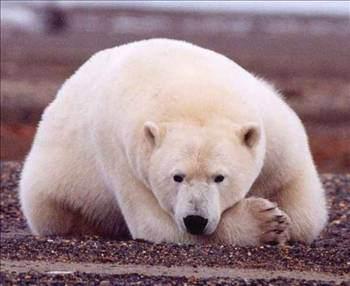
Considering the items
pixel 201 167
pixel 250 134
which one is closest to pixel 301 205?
pixel 250 134

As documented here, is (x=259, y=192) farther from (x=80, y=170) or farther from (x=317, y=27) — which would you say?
(x=317, y=27)

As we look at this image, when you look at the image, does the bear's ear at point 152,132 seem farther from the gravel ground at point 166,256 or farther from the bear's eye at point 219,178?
the gravel ground at point 166,256

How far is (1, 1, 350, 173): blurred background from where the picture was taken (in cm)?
1956

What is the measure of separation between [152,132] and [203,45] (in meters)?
30.5

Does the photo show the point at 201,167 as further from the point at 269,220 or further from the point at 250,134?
the point at 269,220

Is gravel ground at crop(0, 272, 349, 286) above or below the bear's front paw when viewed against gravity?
below

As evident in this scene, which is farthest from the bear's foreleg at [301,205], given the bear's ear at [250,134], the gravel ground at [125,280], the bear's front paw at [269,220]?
the gravel ground at [125,280]

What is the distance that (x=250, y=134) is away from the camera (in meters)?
7.30

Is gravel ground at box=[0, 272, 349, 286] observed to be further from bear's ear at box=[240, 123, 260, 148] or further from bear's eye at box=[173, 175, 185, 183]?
bear's ear at box=[240, 123, 260, 148]

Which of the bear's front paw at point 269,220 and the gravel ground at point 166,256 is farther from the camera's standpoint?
the bear's front paw at point 269,220

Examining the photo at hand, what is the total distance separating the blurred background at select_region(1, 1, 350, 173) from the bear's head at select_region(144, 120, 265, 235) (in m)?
8.56

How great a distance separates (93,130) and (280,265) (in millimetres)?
1628

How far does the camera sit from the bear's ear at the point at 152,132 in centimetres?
729

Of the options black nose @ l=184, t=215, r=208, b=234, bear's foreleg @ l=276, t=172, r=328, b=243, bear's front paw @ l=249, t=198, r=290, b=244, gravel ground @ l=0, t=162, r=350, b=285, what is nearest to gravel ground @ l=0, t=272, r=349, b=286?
gravel ground @ l=0, t=162, r=350, b=285
